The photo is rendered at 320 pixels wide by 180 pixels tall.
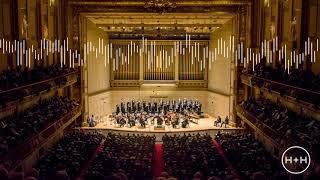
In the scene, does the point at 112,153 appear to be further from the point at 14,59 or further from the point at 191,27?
the point at 191,27

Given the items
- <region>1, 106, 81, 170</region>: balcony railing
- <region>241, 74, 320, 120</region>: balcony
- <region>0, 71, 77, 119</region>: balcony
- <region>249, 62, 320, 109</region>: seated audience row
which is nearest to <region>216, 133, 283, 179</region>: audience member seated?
<region>241, 74, 320, 120</region>: balcony

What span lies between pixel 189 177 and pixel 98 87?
50.1 feet

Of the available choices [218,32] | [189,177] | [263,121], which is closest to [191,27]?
[218,32]

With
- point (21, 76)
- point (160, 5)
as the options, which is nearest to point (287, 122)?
point (21, 76)

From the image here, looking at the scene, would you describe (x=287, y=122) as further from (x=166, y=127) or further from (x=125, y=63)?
(x=125, y=63)

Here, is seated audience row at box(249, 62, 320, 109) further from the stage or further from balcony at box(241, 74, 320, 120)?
the stage

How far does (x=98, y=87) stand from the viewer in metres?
24.6

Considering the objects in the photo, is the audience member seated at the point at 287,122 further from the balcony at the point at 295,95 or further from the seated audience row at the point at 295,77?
the seated audience row at the point at 295,77

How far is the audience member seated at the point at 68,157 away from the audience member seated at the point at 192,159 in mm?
2704

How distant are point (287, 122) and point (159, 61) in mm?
17110

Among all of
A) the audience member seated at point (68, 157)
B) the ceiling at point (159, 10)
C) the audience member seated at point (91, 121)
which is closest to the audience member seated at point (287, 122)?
the audience member seated at point (68, 157)

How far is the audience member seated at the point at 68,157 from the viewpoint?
34.1 ft

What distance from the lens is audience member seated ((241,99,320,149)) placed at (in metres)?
9.51

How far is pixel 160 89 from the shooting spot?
27.9 m
